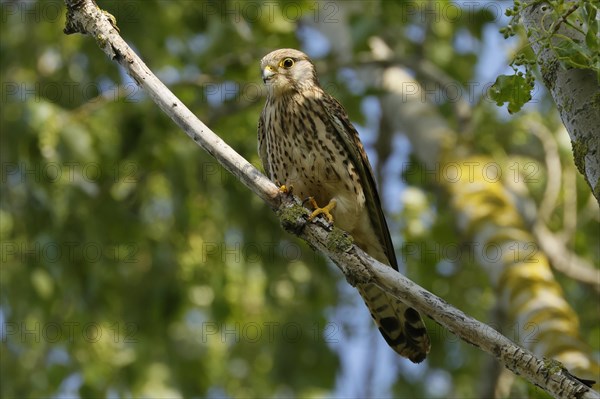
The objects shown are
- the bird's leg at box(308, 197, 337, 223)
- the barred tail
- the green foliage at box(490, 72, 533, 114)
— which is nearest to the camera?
the green foliage at box(490, 72, 533, 114)

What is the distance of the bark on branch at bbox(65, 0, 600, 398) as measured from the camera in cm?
254

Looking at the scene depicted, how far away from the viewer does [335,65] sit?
599 centimetres

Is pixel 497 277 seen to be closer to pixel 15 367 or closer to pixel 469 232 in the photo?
pixel 469 232

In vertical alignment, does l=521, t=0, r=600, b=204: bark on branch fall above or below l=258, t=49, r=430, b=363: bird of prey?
below

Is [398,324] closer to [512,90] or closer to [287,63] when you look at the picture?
[287,63]

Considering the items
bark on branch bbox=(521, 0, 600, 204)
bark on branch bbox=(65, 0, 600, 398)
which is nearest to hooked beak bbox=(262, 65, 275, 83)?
bark on branch bbox=(65, 0, 600, 398)

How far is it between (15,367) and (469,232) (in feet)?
12.4

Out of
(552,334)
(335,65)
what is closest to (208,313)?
(335,65)

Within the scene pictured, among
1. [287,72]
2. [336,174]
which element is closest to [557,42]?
[336,174]

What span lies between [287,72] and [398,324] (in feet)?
4.64

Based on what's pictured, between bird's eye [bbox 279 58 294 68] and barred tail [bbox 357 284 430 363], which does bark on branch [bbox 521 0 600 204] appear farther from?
bird's eye [bbox 279 58 294 68]

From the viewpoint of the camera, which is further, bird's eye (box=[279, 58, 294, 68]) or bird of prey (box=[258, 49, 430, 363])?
bird's eye (box=[279, 58, 294, 68])

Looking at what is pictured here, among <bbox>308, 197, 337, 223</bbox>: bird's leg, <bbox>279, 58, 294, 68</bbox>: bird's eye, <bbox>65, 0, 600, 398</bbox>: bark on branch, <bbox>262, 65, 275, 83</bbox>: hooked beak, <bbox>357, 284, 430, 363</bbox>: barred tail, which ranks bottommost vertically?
<bbox>65, 0, 600, 398</bbox>: bark on branch

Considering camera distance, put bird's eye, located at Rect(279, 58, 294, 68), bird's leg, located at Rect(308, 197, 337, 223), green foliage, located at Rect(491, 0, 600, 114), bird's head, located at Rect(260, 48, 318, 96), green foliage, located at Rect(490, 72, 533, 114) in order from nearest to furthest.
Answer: green foliage, located at Rect(491, 0, 600, 114) → green foliage, located at Rect(490, 72, 533, 114) → bird's leg, located at Rect(308, 197, 337, 223) → bird's head, located at Rect(260, 48, 318, 96) → bird's eye, located at Rect(279, 58, 294, 68)
